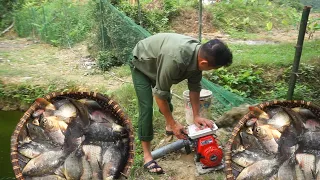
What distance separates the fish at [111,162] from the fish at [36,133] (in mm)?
492

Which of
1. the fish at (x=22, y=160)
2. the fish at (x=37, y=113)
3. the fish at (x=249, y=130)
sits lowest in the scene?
the fish at (x=22, y=160)

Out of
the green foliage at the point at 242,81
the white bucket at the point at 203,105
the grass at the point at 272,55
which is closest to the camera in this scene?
the white bucket at the point at 203,105

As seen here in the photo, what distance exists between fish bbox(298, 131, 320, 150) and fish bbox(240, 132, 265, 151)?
0.92ft

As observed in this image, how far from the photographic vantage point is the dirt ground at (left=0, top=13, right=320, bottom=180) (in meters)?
3.05

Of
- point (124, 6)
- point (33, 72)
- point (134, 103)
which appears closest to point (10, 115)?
point (33, 72)

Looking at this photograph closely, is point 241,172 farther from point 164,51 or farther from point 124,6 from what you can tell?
point 124,6

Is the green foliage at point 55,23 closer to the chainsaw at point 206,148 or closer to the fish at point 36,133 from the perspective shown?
the fish at point 36,133

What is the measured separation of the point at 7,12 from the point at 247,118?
12563 mm

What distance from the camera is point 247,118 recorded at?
2363 millimetres

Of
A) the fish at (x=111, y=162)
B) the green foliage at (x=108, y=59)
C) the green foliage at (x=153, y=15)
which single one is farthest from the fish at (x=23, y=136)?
the green foliage at (x=153, y=15)

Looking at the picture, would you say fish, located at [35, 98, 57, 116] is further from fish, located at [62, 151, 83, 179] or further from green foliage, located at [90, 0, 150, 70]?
green foliage, located at [90, 0, 150, 70]

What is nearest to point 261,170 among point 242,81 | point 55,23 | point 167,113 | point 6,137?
point 167,113

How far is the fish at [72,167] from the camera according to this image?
2.48 meters

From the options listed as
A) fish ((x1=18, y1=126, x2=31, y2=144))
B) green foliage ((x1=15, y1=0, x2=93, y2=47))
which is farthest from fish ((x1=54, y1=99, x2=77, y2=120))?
green foliage ((x1=15, y1=0, x2=93, y2=47))
